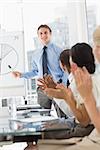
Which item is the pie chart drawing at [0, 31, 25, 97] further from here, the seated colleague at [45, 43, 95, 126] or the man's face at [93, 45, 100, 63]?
the man's face at [93, 45, 100, 63]

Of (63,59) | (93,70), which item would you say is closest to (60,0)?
(63,59)

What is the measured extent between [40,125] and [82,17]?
205 centimetres

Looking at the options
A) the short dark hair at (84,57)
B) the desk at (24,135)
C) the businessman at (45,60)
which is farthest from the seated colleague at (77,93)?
the businessman at (45,60)

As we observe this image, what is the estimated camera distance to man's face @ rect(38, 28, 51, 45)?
9.46ft

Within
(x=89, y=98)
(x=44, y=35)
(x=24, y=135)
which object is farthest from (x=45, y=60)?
(x=89, y=98)

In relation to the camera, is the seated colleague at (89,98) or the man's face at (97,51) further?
the man's face at (97,51)

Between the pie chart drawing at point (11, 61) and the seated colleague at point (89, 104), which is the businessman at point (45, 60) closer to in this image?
the pie chart drawing at point (11, 61)

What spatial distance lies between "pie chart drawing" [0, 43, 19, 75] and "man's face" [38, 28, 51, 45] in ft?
1.03

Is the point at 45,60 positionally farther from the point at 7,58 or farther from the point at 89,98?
the point at 89,98

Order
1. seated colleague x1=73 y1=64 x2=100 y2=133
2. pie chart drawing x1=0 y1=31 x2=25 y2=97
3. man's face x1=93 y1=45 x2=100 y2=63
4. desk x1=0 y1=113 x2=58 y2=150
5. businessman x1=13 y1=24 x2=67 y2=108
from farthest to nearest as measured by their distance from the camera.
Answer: pie chart drawing x1=0 y1=31 x2=25 y2=97
businessman x1=13 y1=24 x2=67 y2=108
desk x1=0 y1=113 x2=58 y2=150
man's face x1=93 y1=45 x2=100 y2=63
seated colleague x1=73 y1=64 x2=100 y2=133

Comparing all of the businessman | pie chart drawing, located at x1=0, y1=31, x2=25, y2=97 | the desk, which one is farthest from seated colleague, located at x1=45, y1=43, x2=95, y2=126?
pie chart drawing, located at x1=0, y1=31, x2=25, y2=97

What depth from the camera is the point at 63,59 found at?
6.46 feet

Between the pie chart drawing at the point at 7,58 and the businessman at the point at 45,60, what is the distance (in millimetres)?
102

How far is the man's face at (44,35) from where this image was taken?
2883mm
